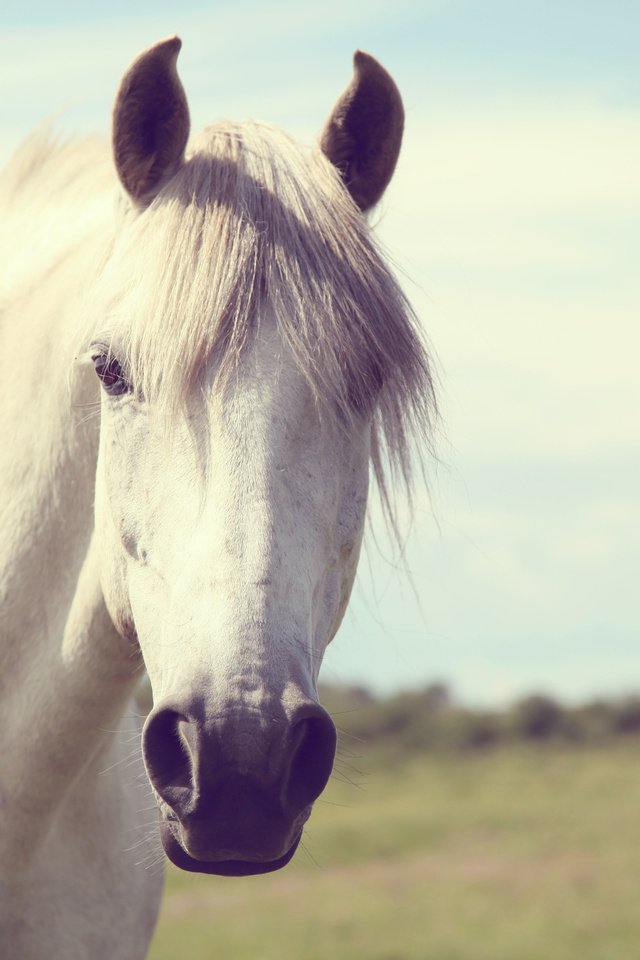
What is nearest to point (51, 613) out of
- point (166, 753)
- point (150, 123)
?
point (166, 753)

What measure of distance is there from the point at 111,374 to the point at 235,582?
65 cm

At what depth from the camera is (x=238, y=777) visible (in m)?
2.10

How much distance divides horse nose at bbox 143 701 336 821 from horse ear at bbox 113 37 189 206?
4.22 ft

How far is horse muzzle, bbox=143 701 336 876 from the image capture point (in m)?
2.10

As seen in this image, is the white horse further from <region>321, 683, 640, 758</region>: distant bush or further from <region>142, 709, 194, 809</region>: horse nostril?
<region>321, 683, 640, 758</region>: distant bush

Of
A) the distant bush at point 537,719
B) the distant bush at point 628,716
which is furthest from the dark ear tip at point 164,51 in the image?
the distant bush at point 628,716

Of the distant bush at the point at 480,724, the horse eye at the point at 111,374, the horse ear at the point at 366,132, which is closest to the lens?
the horse eye at the point at 111,374

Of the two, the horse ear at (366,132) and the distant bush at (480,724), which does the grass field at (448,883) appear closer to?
the distant bush at (480,724)

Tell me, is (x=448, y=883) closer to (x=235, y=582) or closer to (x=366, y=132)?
(x=366, y=132)

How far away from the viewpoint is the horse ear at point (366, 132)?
2.76m

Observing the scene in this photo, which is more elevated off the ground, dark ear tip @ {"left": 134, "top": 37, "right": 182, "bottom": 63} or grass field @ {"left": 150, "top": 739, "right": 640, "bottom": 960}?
dark ear tip @ {"left": 134, "top": 37, "right": 182, "bottom": 63}

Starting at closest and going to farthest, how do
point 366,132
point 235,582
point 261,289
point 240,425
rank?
point 235,582
point 240,425
point 261,289
point 366,132

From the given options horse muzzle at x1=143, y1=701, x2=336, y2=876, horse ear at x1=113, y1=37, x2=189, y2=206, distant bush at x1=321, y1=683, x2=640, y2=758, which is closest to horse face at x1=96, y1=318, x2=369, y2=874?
horse muzzle at x1=143, y1=701, x2=336, y2=876

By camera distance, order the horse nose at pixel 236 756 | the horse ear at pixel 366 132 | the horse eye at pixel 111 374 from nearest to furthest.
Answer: the horse nose at pixel 236 756 → the horse eye at pixel 111 374 → the horse ear at pixel 366 132
